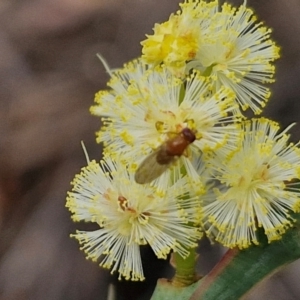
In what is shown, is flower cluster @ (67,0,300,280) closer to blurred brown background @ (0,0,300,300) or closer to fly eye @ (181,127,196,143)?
fly eye @ (181,127,196,143)

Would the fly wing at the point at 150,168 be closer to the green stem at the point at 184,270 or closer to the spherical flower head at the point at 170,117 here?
the spherical flower head at the point at 170,117

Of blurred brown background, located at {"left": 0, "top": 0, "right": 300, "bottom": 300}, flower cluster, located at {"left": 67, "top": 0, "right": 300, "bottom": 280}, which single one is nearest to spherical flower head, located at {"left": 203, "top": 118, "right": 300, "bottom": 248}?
flower cluster, located at {"left": 67, "top": 0, "right": 300, "bottom": 280}

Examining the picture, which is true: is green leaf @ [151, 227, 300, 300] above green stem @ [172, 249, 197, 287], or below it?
below

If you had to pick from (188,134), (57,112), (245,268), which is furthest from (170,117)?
(57,112)

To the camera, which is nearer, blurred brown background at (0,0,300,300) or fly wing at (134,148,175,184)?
fly wing at (134,148,175,184)

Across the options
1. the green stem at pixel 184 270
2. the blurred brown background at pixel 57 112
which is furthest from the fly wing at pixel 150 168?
the blurred brown background at pixel 57 112

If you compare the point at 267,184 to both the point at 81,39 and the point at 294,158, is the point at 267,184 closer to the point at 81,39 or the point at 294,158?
the point at 294,158

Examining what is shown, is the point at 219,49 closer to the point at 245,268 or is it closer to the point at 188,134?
the point at 188,134
